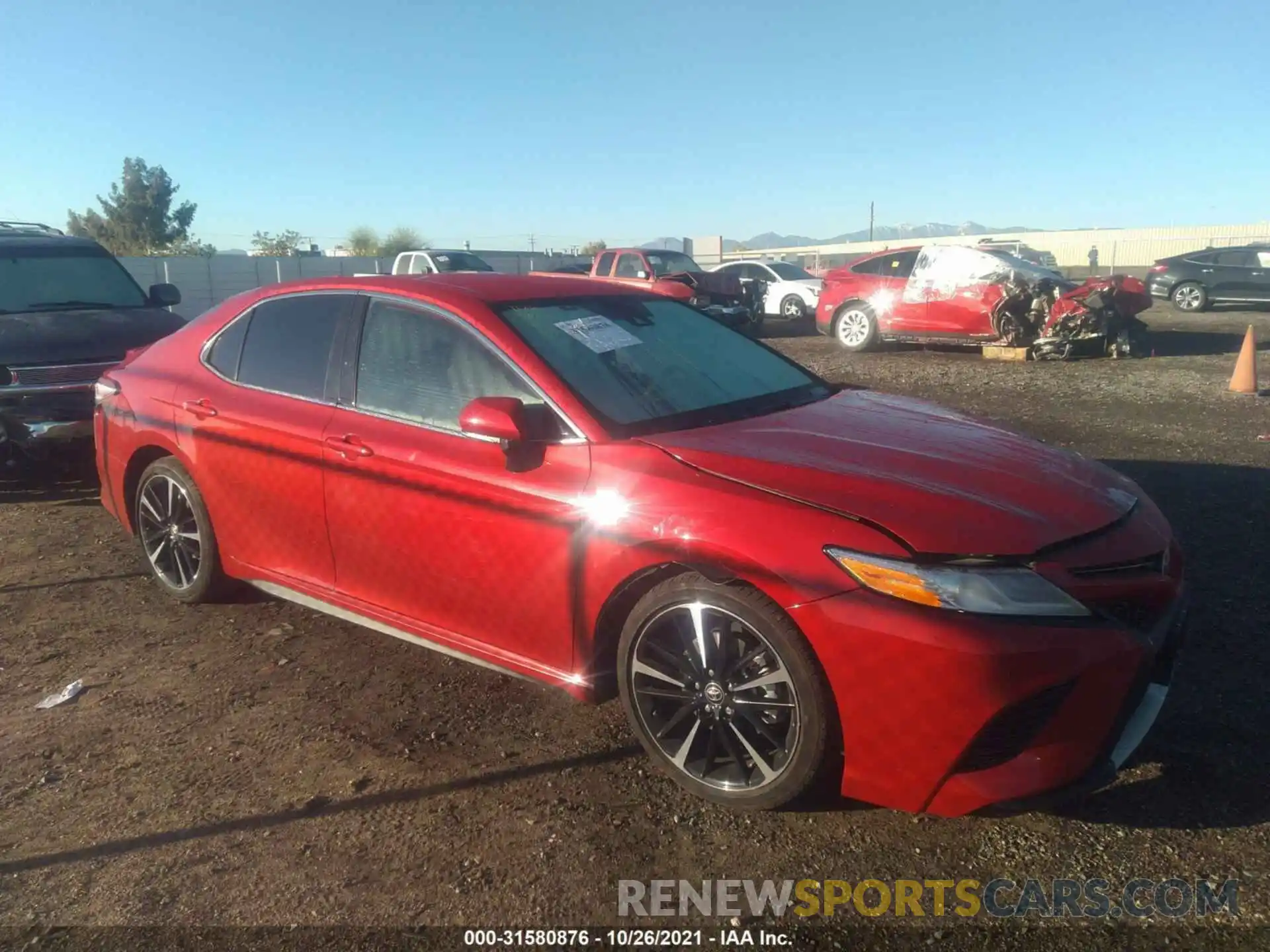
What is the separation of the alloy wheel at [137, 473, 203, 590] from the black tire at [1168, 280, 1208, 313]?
23.5 metres

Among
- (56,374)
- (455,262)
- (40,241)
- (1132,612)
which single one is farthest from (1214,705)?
(455,262)

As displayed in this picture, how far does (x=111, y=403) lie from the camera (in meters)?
4.80

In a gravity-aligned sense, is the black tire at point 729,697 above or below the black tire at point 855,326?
below

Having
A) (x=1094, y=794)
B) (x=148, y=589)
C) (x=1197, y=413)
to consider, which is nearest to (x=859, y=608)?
(x=1094, y=794)

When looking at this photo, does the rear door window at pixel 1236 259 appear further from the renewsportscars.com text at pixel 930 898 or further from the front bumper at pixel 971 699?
the renewsportscars.com text at pixel 930 898

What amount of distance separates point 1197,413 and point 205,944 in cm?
959

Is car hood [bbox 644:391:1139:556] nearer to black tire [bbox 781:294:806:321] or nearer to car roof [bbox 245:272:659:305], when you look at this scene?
car roof [bbox 245:272:659:305]

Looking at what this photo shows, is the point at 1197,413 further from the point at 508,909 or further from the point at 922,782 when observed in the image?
the point at 508,909

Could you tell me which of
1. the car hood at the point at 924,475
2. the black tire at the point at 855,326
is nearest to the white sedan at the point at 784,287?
the black tire at the point at 855,326

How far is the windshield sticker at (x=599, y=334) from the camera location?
354cm

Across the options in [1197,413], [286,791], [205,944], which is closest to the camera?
[205,944]

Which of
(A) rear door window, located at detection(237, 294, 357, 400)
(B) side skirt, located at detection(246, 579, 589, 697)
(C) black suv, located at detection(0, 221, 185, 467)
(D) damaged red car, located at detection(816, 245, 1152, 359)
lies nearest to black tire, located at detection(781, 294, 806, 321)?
(D) damaged red car, located at detection(816, 245, 1152, 359)

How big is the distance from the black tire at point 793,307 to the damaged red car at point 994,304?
251 inches

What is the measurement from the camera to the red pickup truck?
17.6m
